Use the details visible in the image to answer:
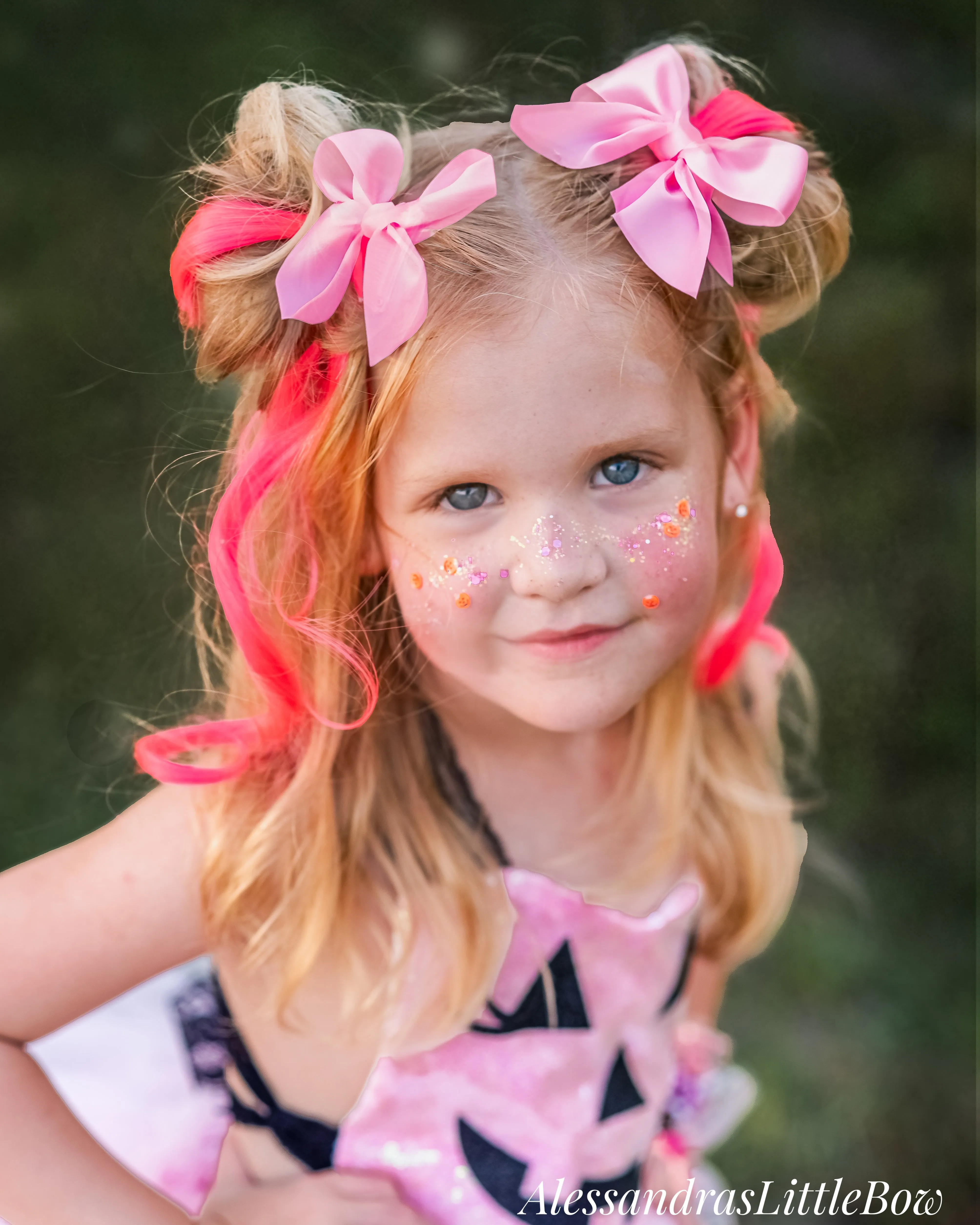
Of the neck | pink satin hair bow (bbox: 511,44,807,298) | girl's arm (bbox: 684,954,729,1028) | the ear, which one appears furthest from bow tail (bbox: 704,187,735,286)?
girl's arm (bbox: 684,954,729,1028)

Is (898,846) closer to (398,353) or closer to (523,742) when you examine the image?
(523,742)

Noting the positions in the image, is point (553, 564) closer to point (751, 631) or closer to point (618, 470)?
point (618, 470)

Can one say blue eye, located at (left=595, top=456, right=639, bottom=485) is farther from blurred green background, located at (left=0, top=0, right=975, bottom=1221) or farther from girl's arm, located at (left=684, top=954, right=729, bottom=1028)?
girl's arm, located at (left=684, top=954, right=729, bottom=1028)

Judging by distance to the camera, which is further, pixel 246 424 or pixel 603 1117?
pixel 603 1117

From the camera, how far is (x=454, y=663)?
0.78m

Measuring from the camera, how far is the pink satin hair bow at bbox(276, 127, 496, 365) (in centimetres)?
66

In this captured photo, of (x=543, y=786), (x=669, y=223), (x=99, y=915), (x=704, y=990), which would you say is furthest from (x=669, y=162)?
(x=704, y=990)

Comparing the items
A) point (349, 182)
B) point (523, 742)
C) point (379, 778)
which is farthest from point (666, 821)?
point (349, 182)

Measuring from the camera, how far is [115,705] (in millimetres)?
1109

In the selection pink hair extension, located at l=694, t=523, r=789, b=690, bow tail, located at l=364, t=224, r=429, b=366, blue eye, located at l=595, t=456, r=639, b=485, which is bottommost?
Result: pink hair extension, located at l=694, t=523, r=789, b=690

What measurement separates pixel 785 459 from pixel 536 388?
2.16 ft

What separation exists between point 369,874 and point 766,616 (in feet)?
1.98

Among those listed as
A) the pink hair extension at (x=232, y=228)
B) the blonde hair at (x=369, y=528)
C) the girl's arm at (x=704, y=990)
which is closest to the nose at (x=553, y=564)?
the blonde hair at (x=369, y=528)

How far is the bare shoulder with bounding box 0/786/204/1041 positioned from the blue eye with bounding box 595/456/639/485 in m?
0.39
